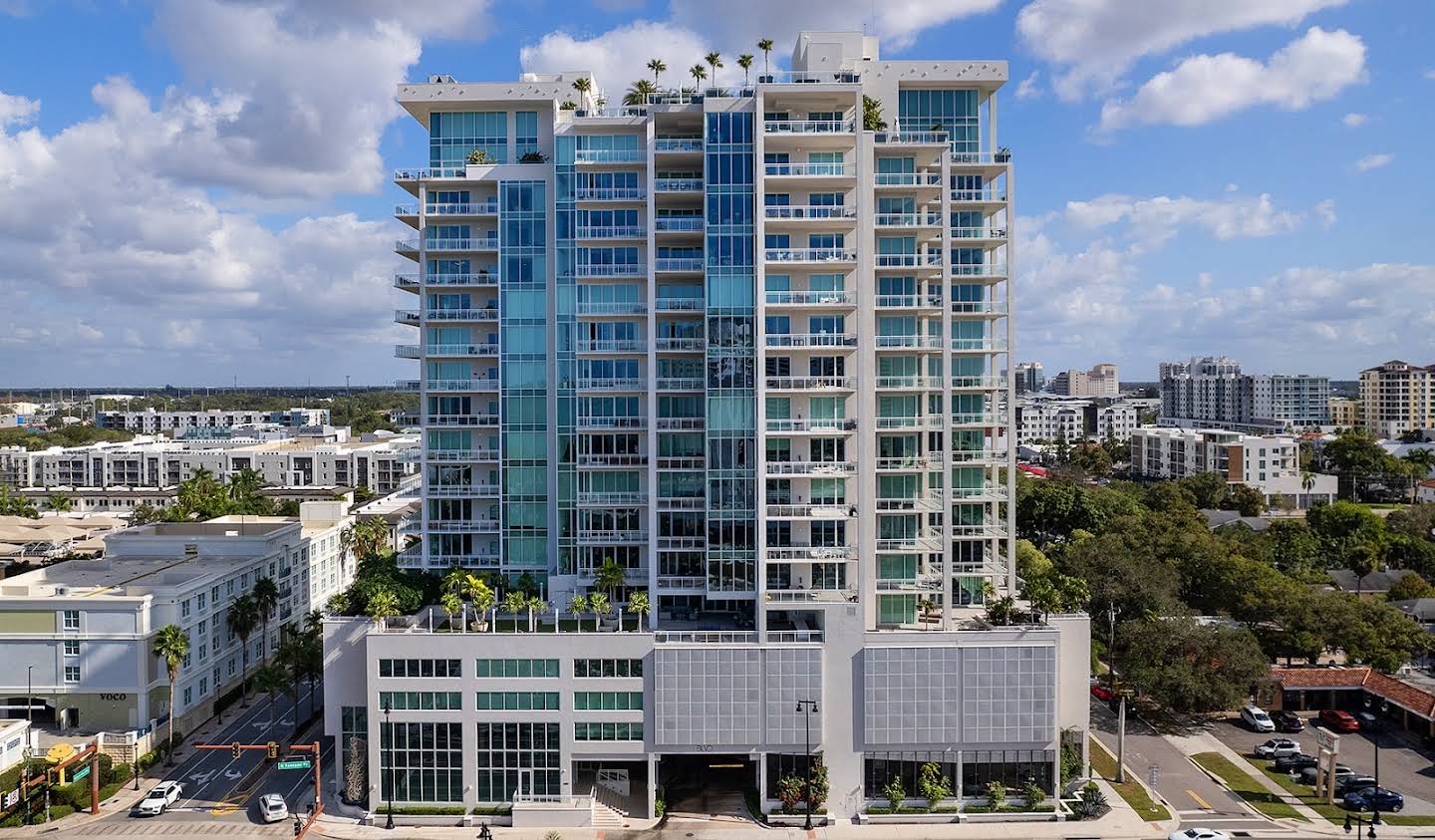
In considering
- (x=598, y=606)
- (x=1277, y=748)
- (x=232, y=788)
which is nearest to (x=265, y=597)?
(x=232, y=788)

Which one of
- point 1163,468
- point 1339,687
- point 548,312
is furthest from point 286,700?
point 1163,468

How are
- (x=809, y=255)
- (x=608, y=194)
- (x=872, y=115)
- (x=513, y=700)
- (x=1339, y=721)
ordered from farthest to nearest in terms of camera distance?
(x=1339, y=721) < (x=608, y=194) < (x=872, y=115) < (x=809, y=255) < (x=513, y=700)

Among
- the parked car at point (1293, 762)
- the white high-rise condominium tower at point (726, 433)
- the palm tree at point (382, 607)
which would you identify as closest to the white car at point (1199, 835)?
the white high-rise condominium tower at point (726, 433)

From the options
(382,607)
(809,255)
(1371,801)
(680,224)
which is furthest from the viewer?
(680,224)

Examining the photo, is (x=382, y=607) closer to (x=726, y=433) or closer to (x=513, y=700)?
(x=513, y=700)

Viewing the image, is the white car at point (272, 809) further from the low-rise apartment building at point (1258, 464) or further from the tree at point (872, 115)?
the low-rise apartment building at point (1258, 464)

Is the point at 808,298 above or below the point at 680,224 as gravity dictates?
below

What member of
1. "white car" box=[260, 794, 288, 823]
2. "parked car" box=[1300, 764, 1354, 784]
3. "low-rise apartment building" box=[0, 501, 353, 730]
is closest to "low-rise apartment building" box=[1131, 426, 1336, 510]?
"parked car" box=[1300, 764, 1354, 784]
